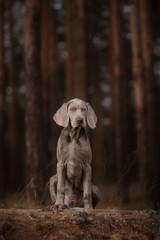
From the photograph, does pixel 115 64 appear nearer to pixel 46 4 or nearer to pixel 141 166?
pixel 46 4

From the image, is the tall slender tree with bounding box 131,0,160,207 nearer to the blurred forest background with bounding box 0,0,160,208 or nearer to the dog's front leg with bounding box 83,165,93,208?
the blurred forest background with bounding box 0,0,160,208

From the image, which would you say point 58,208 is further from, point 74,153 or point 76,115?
point 76,115

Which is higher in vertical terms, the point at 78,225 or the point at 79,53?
the point at 79,53

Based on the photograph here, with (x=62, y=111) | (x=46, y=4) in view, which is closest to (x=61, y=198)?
(x=62, y=111)

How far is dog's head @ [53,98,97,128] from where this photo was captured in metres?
5.33

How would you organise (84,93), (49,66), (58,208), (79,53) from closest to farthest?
(58,208), (84,93), (79,53), (49,66)

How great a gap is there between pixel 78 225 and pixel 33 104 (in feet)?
15.1

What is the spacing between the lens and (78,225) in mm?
4902

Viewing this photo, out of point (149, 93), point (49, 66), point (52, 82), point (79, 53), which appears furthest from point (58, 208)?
point (49, 66)

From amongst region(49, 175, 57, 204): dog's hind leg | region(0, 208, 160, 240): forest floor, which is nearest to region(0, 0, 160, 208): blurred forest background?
region(49, 175, 57, 204): dog's hind leg

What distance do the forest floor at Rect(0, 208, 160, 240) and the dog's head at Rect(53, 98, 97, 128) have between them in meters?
1.29

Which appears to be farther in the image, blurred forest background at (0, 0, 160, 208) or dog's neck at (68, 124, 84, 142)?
blurred forest background at (0, 0, 160, 208)

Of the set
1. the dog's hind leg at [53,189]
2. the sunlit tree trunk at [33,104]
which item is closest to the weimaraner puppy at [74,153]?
the dog's hind leg at [53,189]

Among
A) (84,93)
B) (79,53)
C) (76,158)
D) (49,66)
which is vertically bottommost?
(76,158)
